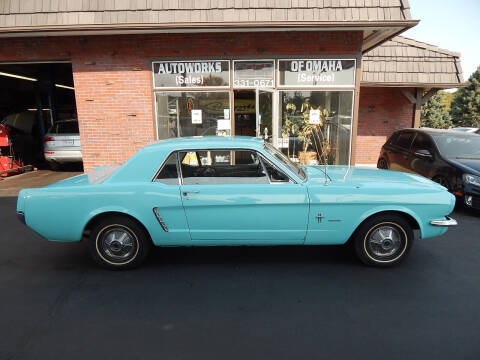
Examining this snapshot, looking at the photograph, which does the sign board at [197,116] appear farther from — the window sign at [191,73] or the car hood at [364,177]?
the car hood at [364,177]

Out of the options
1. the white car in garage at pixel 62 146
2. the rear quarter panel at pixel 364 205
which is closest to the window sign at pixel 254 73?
the rear quarter panel at pixel 364 205

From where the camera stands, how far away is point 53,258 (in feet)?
14.0

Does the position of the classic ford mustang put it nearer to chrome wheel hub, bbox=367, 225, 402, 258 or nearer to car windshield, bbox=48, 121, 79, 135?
chrome wheel hub, bbox=367, 225, 402, 258

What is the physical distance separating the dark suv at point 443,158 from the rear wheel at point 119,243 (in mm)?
5529

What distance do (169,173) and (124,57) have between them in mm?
5529

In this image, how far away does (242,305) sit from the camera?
3.12 m

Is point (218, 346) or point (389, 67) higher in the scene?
point (389, 67)

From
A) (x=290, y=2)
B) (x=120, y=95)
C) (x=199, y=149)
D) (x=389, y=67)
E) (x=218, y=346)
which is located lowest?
(x=218, y=346)

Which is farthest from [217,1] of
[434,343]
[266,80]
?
[434,343]

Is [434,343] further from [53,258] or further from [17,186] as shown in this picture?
[17,186]

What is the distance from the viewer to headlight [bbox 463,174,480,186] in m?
5.77

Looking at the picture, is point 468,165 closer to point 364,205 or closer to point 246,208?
point 364,205

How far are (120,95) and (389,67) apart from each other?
8094mm

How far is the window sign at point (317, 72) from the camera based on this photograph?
26.2 feet
